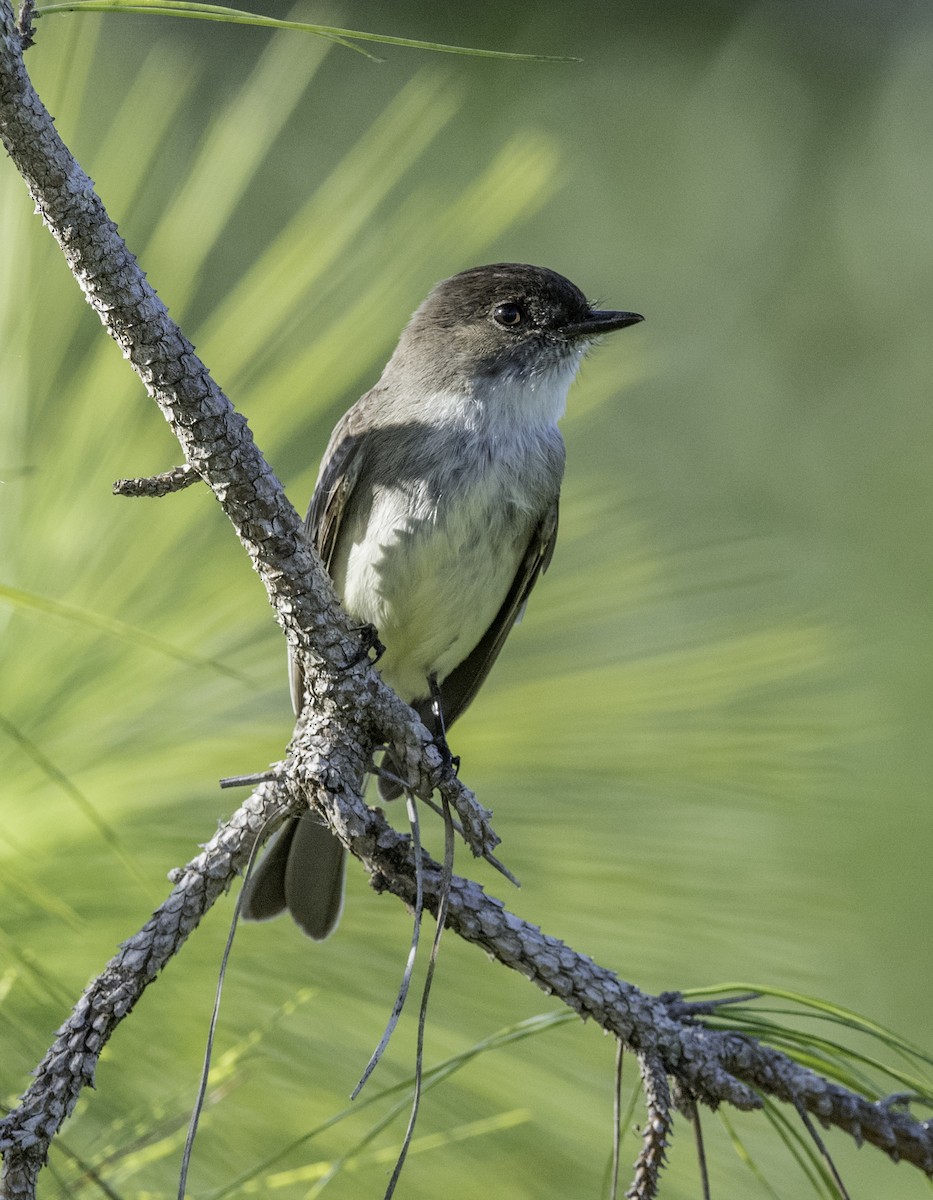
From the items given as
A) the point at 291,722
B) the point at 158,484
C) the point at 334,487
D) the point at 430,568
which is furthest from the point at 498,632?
the point at 158,484

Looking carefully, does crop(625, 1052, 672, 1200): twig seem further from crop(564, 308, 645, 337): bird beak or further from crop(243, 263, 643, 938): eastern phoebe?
crop(564, 308, 645, 337): bird beak

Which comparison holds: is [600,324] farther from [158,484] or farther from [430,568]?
[158,484]

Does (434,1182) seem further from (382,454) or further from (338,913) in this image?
(382,454)

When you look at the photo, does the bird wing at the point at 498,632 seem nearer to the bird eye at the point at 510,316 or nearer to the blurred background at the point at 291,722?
the blurred background at the point at 291,722

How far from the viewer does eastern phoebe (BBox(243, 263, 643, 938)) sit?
7.71ft

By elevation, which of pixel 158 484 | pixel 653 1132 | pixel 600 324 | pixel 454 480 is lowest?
pixel 653 1132

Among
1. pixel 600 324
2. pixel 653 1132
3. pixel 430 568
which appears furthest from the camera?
pixel 600 324

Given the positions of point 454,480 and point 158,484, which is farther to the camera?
point 454,480

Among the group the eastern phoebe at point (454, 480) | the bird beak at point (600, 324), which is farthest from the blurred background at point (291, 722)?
the eastern phoebe at point (454, 480)

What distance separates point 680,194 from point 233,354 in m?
3.70

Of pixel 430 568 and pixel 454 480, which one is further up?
pixel 454 480

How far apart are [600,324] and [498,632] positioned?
0.62 meters

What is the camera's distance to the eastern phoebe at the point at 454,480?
7.71 feet

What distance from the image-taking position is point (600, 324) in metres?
2.60
